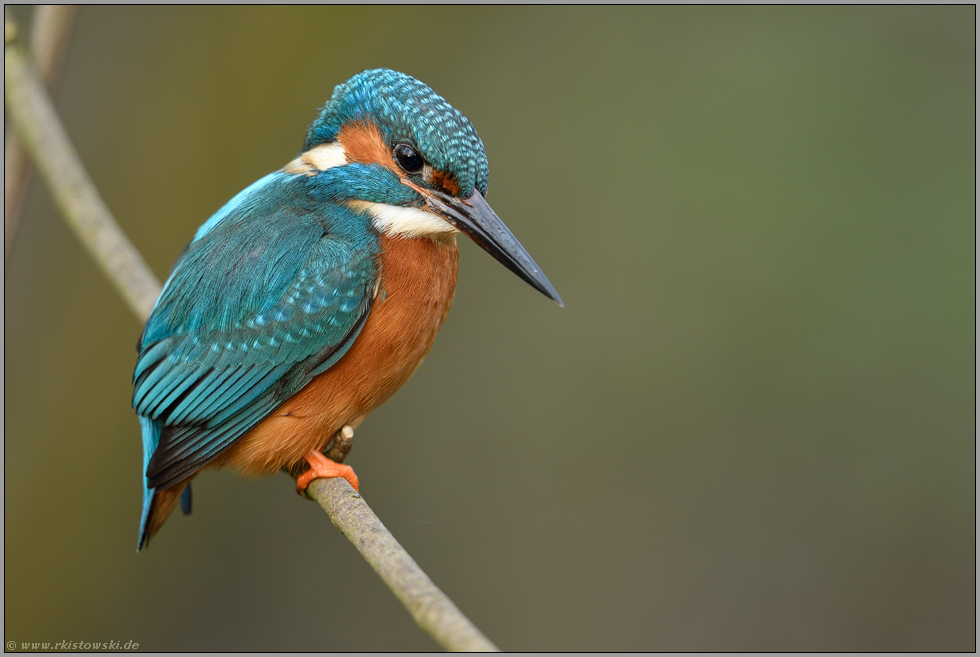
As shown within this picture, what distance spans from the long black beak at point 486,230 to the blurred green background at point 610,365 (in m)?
1.87

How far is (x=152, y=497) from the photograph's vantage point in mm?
2377

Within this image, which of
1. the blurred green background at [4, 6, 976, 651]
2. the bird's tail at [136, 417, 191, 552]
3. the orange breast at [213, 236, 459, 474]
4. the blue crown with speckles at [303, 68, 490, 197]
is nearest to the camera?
the blue crown with speckles at [303, 68, 490, 197]

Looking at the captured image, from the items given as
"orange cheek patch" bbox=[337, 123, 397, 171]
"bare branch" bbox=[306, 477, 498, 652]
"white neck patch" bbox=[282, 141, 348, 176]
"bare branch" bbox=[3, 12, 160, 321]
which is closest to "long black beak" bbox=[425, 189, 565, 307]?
"orange cheek patch" bbox=[337, 123, 397, 171]

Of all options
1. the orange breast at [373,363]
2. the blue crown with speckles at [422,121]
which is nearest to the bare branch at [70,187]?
the orange breast at [373,363]

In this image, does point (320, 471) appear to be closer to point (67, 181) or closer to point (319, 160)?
point (319, 160)

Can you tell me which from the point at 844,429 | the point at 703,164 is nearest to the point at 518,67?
the point at 703,164

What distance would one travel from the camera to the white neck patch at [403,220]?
225 centimetres

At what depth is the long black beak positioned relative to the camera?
2.18 metres

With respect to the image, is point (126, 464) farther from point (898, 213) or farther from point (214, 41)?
point (898, 213)

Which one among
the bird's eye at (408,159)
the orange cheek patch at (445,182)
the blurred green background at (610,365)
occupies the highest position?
the bird's eye at (408,159)

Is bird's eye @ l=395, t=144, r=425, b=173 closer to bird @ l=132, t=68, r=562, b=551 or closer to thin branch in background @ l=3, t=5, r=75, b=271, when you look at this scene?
bird @ l=132, t=68, r=562, b=551

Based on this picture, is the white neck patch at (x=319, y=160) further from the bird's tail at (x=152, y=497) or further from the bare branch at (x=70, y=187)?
the bird's tail at (x=152, y=497)

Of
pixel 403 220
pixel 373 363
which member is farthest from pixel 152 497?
pixel 403 220

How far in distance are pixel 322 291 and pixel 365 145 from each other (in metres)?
0.40
